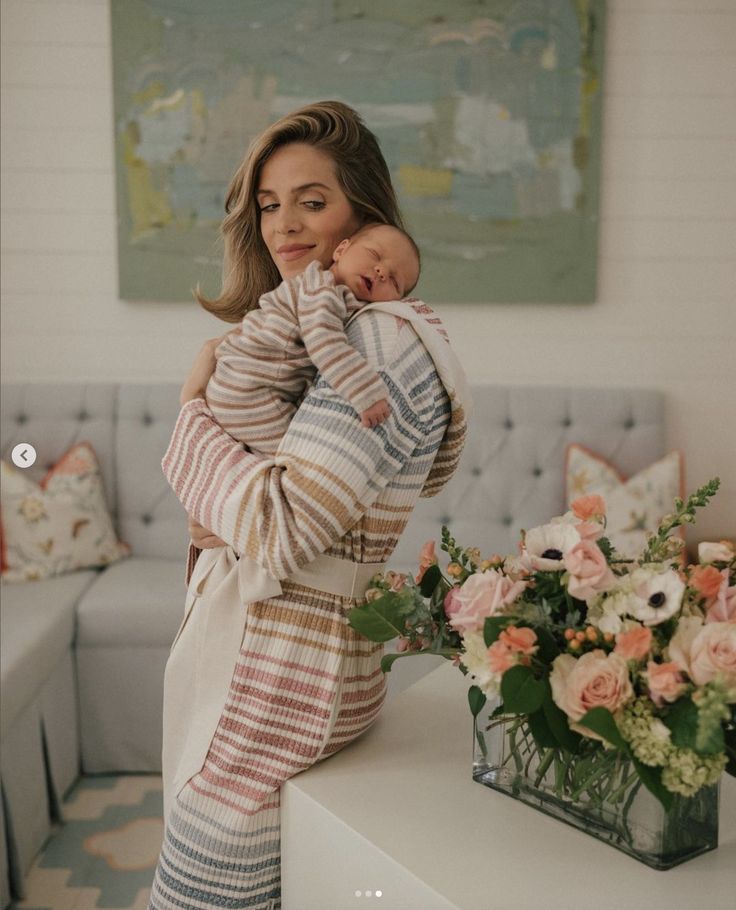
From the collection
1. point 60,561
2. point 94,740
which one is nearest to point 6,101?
point 60,561

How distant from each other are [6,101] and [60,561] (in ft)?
5.12

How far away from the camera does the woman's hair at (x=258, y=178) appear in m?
1.34

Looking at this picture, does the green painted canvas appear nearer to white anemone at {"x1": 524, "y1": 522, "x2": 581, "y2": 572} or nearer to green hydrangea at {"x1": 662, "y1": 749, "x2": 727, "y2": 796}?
white anemone at {"x1": 524, "y1": 522, "x2": 581, "y2": 572}

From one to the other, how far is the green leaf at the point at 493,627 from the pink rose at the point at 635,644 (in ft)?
0.39

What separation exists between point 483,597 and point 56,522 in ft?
7.54

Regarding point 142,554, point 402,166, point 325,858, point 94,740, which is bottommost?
point 94,740

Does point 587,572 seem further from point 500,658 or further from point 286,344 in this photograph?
point 286,344

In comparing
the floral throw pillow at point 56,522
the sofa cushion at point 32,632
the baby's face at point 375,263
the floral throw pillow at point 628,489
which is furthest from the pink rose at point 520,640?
the floral throw pillow at point 56,522

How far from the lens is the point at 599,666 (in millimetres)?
965

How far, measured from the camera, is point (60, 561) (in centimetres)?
307

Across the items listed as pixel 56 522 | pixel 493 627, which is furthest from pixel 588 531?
pixel 56 522

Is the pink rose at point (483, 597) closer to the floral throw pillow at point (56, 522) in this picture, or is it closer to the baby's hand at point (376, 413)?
the baby's hand at point (376, 413)


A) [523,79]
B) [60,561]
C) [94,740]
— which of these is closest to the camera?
[94,740]

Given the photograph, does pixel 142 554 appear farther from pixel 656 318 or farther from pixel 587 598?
pixel 587 598
